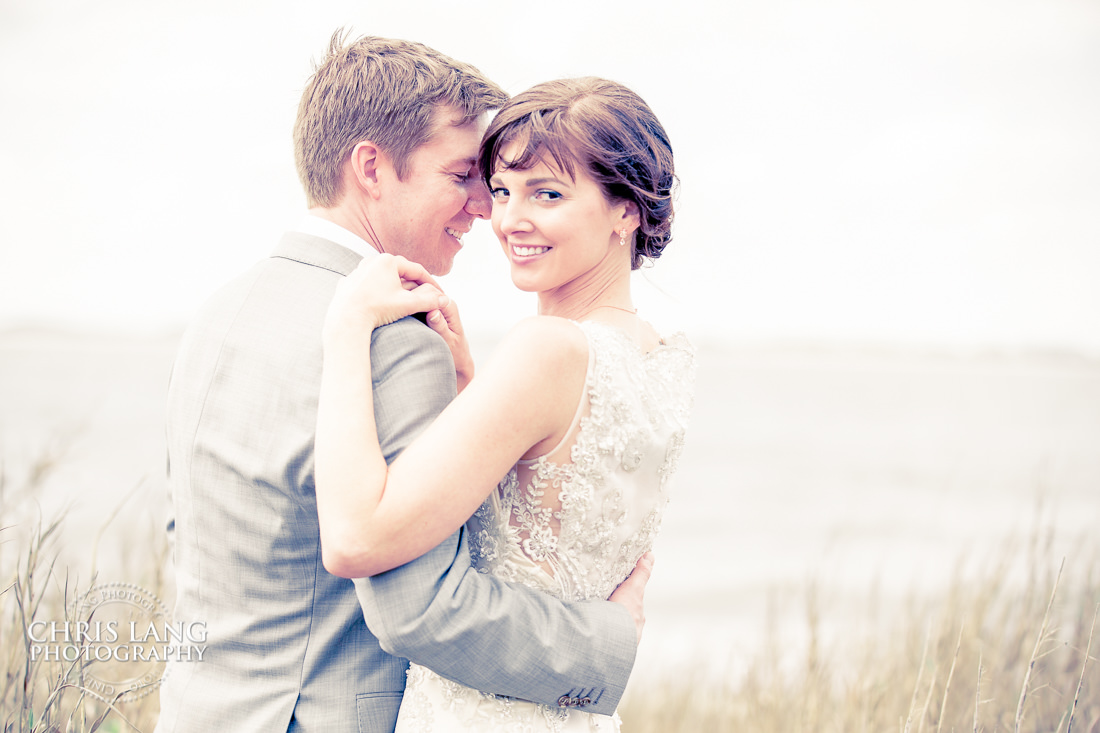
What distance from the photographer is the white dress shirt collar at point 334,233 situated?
67.3 inches

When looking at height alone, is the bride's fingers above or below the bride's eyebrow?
below

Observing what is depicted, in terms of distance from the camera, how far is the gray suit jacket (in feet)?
4.58

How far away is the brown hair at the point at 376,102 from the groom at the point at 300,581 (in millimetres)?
294

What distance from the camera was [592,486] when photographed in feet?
5.05

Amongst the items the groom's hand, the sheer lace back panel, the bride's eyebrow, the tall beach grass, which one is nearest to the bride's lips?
the bride's eyebrow

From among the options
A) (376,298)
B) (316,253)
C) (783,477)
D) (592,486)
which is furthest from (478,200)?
(783,477)

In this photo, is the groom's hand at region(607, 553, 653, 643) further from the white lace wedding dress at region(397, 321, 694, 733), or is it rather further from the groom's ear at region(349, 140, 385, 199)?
the groom's ear at region(349, 140, 385, 199)

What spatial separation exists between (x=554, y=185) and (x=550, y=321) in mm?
397

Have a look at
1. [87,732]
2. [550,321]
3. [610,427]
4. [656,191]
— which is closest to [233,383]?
[550,321]

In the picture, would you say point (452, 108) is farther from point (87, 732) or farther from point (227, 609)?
point (87, 732)

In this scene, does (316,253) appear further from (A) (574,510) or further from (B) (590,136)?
(A) (574,510)

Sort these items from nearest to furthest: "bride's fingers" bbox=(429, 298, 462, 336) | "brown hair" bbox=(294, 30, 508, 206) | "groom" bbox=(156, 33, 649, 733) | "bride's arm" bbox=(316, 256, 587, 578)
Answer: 1. "bride's arm" bbox=(316, 256, 587, 578)
2. "groom" bbox=(156, 33, 649, 733)
3. "bride's fingers" bbox=(429, 298, 462, 336)
4. "brown hair" bbox=(294, 30, 508, 206)

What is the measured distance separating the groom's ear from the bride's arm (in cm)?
48

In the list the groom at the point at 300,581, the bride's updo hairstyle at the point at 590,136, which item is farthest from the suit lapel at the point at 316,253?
the bride's updo hairstyle at the point at 590,136
